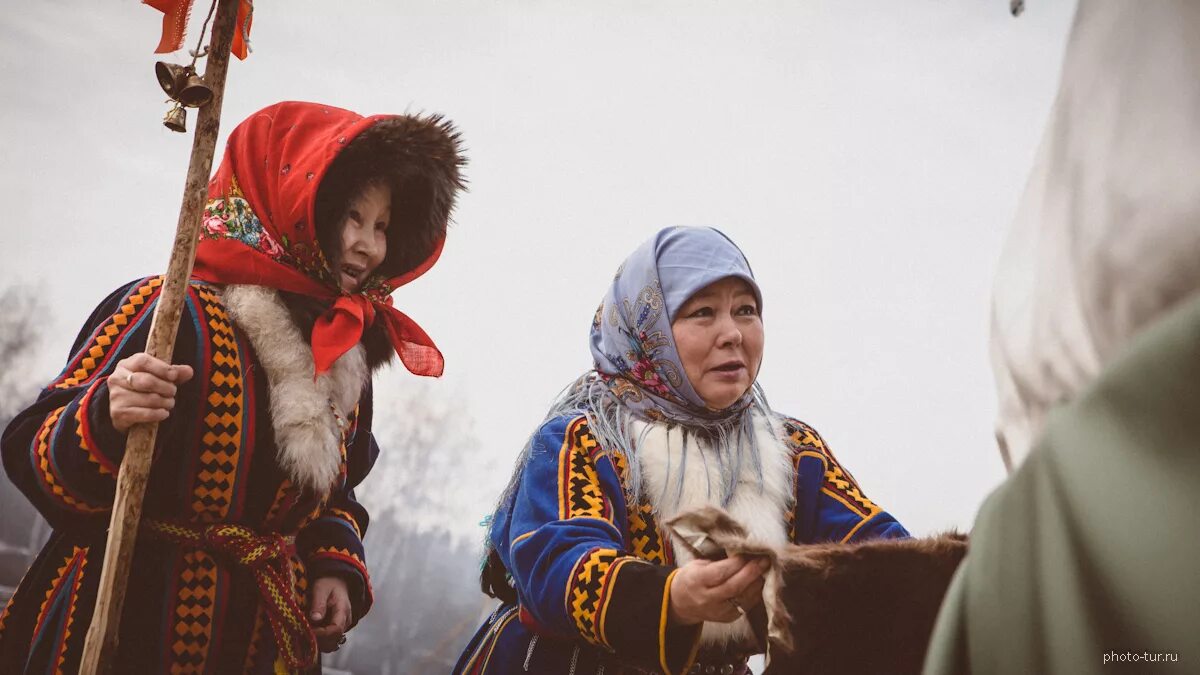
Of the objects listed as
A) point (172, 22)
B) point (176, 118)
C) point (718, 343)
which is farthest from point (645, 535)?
point (172, 22)

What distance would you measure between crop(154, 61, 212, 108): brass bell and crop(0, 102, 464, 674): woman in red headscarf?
362 mm

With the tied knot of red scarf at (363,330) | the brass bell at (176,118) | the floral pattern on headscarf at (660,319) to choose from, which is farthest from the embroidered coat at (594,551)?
the brass bell at (176,118)

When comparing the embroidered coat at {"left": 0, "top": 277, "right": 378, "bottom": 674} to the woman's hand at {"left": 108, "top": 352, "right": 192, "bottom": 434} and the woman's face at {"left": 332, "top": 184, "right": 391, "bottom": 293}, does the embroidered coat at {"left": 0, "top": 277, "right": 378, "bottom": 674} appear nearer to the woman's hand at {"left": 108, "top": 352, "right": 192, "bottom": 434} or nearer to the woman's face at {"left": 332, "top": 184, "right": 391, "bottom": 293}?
the woman's hand at {"left": 108, "top": 352, "right": 192, "bottom": 434}

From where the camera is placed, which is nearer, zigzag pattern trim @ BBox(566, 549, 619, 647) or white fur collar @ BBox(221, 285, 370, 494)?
zigzag pattern trim @ BBox(566, 549, 619, 647)

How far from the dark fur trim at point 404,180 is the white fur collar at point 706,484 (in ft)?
3.27

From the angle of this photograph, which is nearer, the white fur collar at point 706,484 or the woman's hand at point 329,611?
the white fur collar at point 706,484

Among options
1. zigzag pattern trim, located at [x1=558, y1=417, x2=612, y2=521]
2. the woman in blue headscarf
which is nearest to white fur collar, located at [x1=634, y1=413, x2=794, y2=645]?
the woman in blue headscarf

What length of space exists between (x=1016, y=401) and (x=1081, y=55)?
252 mm

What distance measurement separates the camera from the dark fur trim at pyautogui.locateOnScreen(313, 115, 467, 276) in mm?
2193

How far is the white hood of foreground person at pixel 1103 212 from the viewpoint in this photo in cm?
47

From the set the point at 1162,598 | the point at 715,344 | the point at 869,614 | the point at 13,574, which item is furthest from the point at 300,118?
the point at 13,574

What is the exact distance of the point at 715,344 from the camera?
191 centimetres

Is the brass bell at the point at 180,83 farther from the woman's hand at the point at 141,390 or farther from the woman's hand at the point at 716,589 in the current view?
the woman's hand at the point at 716,589

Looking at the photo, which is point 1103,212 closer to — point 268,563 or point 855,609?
point 855,609
